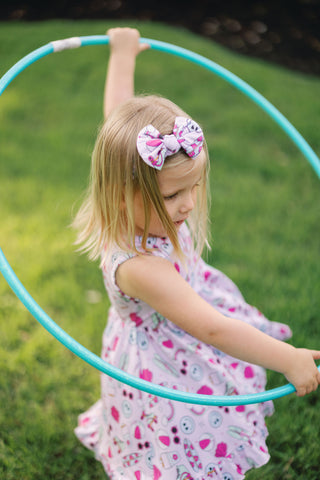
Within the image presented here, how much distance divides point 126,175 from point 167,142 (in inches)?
8.1

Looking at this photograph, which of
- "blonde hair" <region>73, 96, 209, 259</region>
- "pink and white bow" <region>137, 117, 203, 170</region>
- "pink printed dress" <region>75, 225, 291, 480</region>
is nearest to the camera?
"pink and white bow" <region>137, 117, 203, 170</region>

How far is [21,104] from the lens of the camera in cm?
561

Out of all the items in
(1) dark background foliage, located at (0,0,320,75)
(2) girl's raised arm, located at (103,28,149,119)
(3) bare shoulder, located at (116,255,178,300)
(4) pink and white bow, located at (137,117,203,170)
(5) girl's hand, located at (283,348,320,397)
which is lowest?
(5) girl's hand, located at (283,348,320,397)

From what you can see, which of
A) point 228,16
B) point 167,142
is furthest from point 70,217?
point 228,16

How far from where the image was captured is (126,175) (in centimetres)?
175

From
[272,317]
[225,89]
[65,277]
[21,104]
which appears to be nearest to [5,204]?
[65,277]

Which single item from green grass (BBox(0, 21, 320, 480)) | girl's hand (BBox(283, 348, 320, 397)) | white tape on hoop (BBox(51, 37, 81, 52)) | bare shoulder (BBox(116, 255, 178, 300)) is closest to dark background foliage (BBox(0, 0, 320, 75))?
green grass (BBox(0, 21, 320, 480))

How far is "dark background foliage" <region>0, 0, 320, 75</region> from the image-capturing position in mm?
7785

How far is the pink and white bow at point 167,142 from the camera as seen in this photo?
1.63 m

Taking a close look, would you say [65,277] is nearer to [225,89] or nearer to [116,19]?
[225,89]

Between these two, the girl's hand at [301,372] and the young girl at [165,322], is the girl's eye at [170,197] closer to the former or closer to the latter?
the young girl at [165,322]

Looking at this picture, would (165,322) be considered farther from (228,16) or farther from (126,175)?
(228,16)

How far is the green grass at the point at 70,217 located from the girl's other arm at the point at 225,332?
0.91 m

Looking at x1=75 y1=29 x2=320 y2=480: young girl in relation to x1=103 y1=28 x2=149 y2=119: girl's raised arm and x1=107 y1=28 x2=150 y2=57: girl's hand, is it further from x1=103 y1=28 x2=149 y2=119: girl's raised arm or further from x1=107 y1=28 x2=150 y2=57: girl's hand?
x1=107 y1=28 x2=150 y2=57: girl's hand
